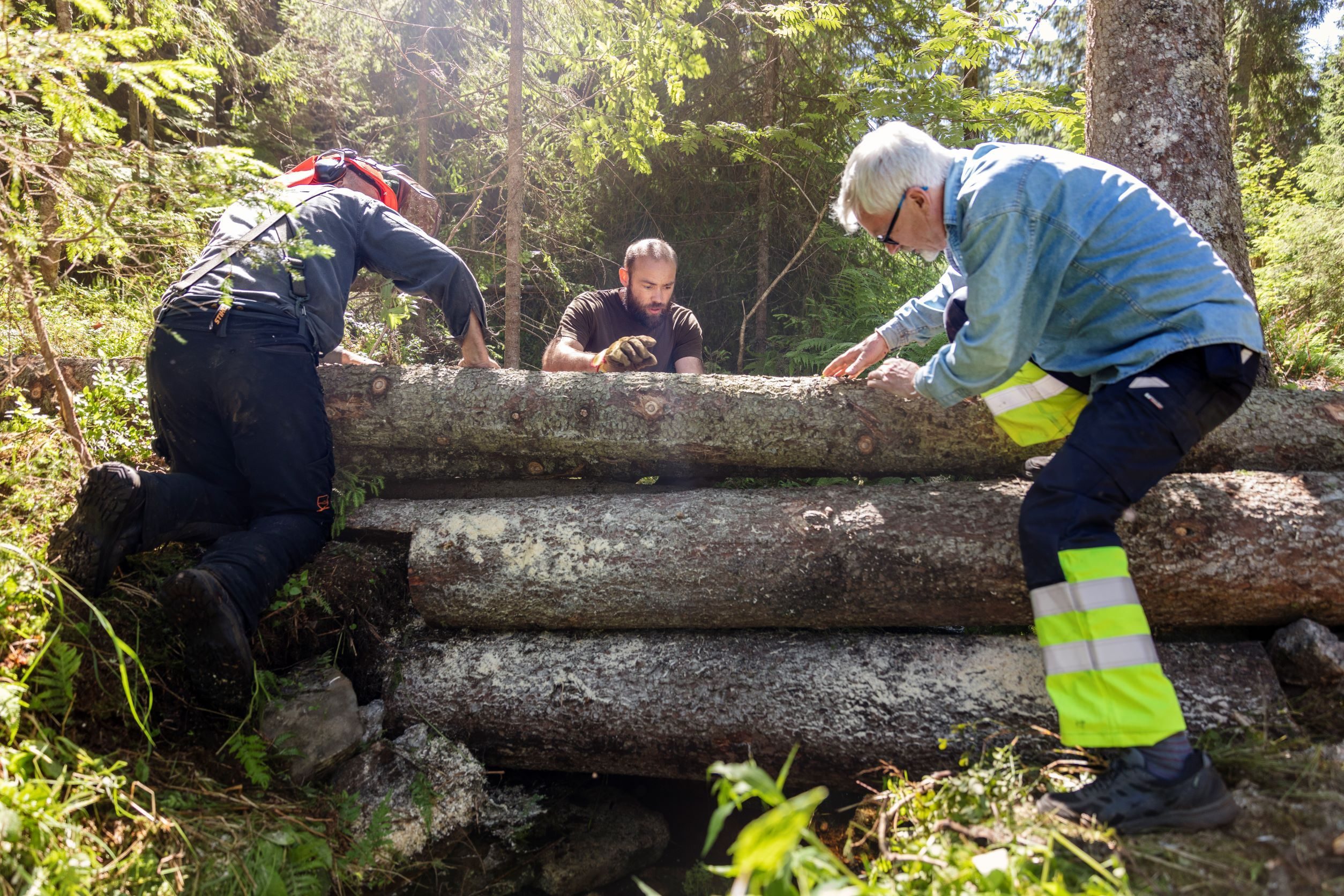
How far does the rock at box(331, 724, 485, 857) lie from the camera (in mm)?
2727

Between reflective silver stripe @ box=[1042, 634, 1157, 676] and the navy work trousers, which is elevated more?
the navy work trousers

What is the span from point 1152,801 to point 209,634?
2955 millimetres

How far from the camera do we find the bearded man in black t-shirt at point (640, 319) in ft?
16.4

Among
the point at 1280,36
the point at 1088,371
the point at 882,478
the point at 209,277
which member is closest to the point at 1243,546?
the point at 1088,371

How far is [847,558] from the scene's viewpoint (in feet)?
9.93

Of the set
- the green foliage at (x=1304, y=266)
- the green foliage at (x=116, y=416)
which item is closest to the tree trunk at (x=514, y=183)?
the green foliage at (x=116, y=416)

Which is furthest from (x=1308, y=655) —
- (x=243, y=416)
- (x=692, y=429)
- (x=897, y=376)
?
(x=243, y=416)

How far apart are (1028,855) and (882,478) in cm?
240

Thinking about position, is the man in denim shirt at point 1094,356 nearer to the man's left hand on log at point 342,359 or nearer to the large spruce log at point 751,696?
the large spruce log at point 751,696

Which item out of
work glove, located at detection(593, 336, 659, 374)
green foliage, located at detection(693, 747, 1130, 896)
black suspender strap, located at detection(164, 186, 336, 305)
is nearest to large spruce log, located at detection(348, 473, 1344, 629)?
green foliage, located at detection(693, 747, 1130, 896)

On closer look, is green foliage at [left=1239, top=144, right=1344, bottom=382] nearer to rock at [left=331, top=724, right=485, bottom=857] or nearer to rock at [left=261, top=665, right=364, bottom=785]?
rock at [left=331, top=724, right=485, bottom=857]

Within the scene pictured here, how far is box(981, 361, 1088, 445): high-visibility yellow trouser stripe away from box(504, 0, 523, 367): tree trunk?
4.59 metres

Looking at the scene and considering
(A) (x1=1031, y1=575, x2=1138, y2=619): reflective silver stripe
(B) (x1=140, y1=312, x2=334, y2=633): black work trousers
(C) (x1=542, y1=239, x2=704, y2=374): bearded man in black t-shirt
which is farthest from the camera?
(C) (x1=542, y1=239, x2=704, y2=374): bearded man in black t-shirt

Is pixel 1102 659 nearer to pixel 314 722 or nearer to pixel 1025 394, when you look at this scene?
pixel 1025 394
